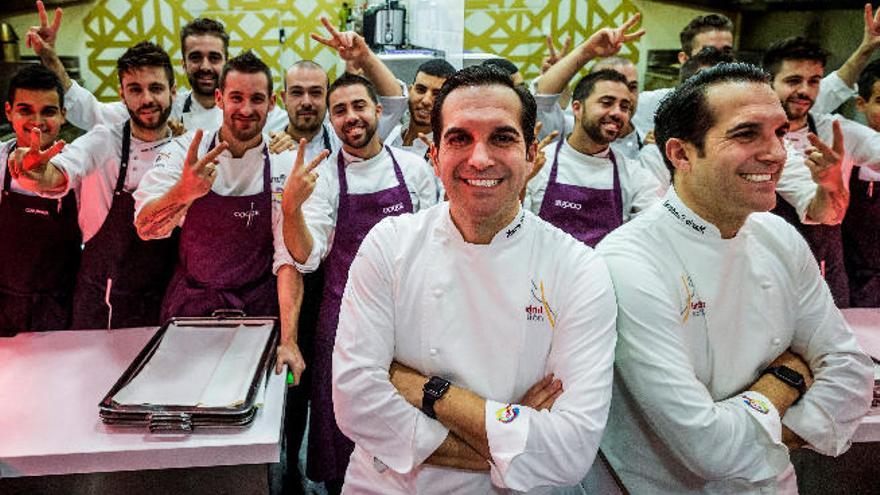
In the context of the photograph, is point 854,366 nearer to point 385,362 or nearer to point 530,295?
point 530,295

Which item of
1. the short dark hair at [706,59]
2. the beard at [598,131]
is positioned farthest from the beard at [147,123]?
the short dark hair at [706,59]

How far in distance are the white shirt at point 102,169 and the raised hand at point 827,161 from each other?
2.26m

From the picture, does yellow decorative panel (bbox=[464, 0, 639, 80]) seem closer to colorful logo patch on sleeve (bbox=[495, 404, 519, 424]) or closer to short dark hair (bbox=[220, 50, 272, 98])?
short dark hair (bbox=[220, 50, 272, 98])

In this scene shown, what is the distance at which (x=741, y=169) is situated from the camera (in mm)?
1511

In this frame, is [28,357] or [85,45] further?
[85,45]

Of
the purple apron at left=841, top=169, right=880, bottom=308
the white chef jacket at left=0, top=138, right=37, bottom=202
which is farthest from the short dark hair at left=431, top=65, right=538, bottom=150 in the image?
the purple apron at left=841, top=169, right=880, bottom=308

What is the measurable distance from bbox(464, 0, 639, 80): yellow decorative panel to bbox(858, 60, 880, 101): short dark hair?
167 inches

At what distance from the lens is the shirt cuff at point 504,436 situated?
1391 mm

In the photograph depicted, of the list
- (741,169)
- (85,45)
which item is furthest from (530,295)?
(85,45)

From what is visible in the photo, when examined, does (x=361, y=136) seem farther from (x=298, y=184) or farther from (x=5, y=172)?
(x=5, y=172)

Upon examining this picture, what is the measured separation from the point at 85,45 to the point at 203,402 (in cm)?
660

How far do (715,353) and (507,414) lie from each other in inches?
19.4

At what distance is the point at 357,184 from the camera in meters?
2.61

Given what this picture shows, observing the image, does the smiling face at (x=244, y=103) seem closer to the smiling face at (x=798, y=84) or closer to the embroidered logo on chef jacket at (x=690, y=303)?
the embroidered logo on chef jacket at (x=690, y=303)
